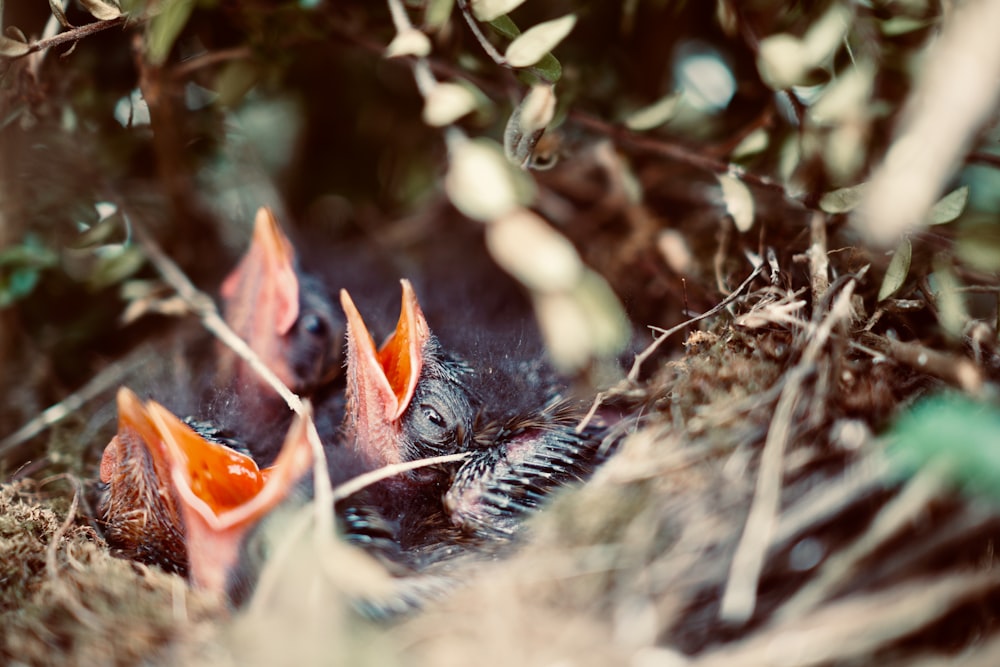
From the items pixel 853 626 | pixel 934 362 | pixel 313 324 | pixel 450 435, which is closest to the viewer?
pixel 853 626

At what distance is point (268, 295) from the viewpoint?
2.82 ft

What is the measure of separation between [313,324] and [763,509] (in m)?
0.59

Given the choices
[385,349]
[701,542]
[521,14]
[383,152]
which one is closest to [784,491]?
[701,542]

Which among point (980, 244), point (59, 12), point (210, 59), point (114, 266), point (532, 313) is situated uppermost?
point (59, 12)

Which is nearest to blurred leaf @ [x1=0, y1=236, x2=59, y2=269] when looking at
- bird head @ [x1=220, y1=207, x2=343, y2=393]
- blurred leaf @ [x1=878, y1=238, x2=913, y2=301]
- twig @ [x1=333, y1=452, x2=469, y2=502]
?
bird head @ [x1=220, y1=207, x2=343, y2=393]

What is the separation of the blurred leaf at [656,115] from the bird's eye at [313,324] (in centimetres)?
45

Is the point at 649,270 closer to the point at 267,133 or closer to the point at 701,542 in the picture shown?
the point at 701,542

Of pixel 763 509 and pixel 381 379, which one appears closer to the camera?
pixel 763 509

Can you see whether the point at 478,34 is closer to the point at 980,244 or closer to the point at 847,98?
the point at 847,98

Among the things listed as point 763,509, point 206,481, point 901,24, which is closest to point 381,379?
point 206,481

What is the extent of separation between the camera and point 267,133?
1283 millimetres

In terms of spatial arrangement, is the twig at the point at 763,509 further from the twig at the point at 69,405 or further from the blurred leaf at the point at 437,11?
the twig at the point at 69,405

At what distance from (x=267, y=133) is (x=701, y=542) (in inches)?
42.8

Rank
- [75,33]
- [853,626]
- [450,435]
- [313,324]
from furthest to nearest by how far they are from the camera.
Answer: [313,324]
[450,435]
[75,33]
[853,626]
